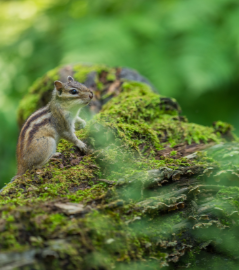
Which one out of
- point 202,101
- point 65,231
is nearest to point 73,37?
point 202,101

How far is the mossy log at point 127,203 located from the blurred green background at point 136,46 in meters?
2.96

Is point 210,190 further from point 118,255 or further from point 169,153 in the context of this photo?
point 118,255

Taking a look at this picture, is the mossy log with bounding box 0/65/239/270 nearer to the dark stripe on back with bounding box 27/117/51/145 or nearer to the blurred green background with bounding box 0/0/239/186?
the dark stripe on back with bounding box 27/117/51/145

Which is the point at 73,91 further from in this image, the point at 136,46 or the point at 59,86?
the point at 136,46

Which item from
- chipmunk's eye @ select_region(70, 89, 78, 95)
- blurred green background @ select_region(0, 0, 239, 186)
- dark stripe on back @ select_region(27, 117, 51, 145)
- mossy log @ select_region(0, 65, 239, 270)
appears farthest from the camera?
blurred green background @ select_region(0, 0, 239, 186)

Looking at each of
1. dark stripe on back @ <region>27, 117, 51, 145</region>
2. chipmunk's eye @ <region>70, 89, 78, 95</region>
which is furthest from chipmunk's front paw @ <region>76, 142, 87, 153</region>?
chipmunk's eye @ <region>70, 89, 78, 95</region>

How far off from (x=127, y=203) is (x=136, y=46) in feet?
19.6

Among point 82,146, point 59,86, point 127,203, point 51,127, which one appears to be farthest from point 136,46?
point 127,203

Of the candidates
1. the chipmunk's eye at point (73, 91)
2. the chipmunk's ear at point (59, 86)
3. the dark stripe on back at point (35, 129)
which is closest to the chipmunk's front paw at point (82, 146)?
the dark stripe on back at point (35, 129)

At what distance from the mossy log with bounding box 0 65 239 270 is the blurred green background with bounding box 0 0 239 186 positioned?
9.70 ft

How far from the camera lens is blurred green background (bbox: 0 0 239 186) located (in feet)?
23.5

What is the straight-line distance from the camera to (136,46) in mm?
8047

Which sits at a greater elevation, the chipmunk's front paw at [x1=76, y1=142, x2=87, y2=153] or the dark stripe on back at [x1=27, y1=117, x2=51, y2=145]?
the dark stripe on back at [x1=27, y1=117, x2=51, y2=145]

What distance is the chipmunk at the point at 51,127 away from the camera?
3916 mm
